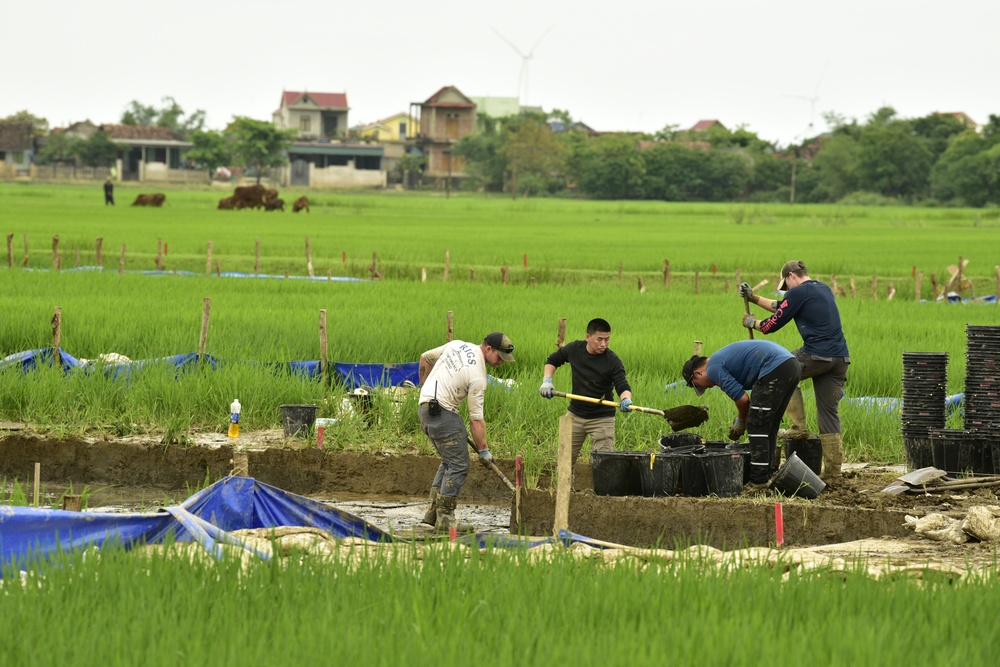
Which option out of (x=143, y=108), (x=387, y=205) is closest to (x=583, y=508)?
(x=387, y=205)

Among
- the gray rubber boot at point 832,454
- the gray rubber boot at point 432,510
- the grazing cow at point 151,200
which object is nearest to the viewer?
the gray rubber boot at point 432,510

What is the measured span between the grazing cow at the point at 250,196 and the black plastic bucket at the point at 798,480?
45.7 m

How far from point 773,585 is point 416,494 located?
15.8 ft

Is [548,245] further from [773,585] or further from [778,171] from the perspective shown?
[778,171]

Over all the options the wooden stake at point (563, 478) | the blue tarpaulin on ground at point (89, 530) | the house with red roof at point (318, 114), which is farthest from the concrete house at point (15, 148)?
the blue tarpaulin on ground at point (89, 530)

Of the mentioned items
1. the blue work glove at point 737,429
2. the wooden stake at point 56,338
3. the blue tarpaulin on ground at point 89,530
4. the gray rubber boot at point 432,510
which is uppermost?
the wooden stake at point 56,338

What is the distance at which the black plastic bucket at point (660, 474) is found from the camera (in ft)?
27.3

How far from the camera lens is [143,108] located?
382ft

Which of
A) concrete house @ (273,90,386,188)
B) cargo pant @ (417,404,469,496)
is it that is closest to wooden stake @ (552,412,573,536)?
cargo pant @ (417,404,469,496)

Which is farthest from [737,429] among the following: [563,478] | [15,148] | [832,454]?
[15,148]

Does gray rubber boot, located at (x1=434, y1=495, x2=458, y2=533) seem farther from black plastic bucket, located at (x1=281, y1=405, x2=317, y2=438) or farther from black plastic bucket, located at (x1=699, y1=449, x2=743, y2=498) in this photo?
black plastic bucket, located at (x1=281, y1=405, x2=317, y2=438)

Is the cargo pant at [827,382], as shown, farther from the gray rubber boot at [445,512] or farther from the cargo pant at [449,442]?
the gray rubber boot at [445,512]

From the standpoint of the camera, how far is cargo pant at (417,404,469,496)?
8.25 meters

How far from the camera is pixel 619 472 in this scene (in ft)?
27.6
